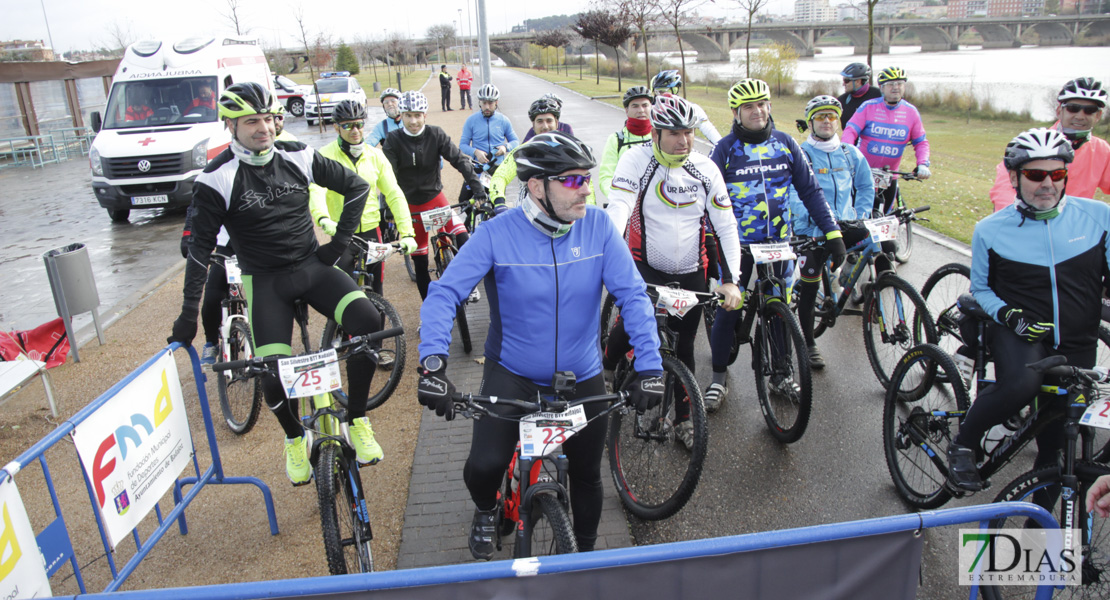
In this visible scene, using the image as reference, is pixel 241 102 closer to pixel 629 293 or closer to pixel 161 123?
pixel 629 293

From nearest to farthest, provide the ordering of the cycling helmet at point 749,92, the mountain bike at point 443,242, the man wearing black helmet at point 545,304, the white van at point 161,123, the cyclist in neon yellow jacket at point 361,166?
the man wearing black helmet at point 545,304, the cycling helmet at point 749,92, the cyclist in neon yellow jacket at point 361,166, the mountain bike at point 443,242, the white van at point 161,123

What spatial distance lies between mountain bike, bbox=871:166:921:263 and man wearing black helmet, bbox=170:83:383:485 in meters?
5.65

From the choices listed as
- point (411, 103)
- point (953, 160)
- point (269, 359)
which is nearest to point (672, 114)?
point (269, 359)

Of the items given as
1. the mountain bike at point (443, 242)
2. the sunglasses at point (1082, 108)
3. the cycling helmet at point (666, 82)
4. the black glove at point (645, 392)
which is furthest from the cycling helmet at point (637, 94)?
the black glove at point (645, 392)

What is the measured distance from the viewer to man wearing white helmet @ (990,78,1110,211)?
490 centimetres

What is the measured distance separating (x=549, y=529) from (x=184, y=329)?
2.17 meters

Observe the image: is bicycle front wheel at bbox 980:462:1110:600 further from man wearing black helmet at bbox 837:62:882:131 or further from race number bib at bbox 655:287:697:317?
man wearing black helmet at bbox 837:62:882:131

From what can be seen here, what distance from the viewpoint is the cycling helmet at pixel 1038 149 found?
3.41 m

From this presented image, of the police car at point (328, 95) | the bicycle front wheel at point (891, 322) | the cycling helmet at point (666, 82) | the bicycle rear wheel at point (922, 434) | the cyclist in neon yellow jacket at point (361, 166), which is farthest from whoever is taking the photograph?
the police car at point (328, 95)

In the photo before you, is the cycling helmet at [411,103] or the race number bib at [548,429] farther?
the cycling helmet at [411,103]

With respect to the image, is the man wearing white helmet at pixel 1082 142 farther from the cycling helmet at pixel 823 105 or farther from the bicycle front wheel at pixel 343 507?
the bicycle front wheel at pixel 343 507

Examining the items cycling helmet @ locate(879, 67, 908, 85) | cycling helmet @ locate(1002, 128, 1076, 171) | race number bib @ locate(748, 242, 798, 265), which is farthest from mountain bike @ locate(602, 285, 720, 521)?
cycling helmet @ locate(879, 67, 908, 85)

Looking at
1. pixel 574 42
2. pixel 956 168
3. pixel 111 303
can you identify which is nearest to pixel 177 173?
pixel 111 303

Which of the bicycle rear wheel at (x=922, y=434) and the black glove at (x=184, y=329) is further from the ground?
the black glove at (x=184, y=329)
